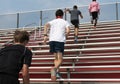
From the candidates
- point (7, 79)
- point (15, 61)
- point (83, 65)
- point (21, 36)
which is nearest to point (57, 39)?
point (83, 65)

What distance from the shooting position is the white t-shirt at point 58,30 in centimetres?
Answer: 782

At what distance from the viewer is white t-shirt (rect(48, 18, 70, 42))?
7.82 meters

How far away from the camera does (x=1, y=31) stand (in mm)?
17125

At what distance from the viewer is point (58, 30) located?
794 cm

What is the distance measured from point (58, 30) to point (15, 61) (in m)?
3.59

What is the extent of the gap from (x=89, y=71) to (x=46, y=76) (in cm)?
105

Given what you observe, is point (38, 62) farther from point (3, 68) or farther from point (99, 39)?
point (3, 68)

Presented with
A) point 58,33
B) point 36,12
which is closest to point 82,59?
point 58,33

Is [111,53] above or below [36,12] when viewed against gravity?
below

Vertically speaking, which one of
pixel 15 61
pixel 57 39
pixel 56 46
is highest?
pixel 57 39

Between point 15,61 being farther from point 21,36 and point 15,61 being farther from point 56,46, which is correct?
point 56,46

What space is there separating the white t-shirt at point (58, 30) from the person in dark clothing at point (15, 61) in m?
3.31

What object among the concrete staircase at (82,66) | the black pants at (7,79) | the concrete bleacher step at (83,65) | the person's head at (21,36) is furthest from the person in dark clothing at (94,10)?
the black pants at (7,79)

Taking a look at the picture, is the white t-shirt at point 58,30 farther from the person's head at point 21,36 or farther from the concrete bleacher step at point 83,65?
the person's head at point 21,36
